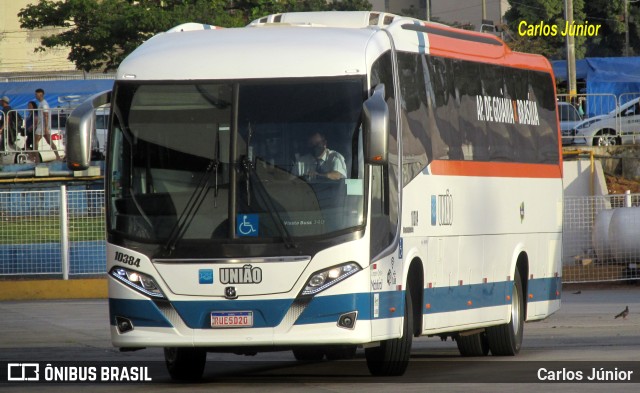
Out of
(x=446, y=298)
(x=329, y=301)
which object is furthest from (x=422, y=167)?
(x=329, y=301)

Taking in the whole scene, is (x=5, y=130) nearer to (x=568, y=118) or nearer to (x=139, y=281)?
(x=568, y=118)

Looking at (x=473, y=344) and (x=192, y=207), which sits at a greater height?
(x=192, y=207)

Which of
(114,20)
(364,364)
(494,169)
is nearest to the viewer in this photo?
(364,364)

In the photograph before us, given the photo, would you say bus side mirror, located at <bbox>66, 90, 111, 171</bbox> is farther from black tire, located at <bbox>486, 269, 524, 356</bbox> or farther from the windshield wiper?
black tire, located at <bbox>486, 269, 524, 356</bbox>

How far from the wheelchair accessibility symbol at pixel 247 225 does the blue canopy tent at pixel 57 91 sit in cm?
3551

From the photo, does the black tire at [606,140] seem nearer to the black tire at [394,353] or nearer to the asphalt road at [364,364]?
the asphalt road at [364,364]

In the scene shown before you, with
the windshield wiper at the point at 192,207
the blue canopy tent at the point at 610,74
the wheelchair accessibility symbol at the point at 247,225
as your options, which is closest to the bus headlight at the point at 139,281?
the windshield wiper at the point at 192,207

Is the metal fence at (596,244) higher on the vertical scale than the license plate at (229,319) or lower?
lower

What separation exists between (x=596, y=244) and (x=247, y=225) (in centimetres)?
1523

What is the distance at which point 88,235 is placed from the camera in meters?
25.2

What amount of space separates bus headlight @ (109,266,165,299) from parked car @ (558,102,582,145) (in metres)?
25.9

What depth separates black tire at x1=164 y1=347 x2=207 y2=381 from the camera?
44.1ft

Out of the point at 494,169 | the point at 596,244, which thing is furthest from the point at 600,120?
the point at 494,169

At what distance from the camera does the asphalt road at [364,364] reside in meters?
12.6
